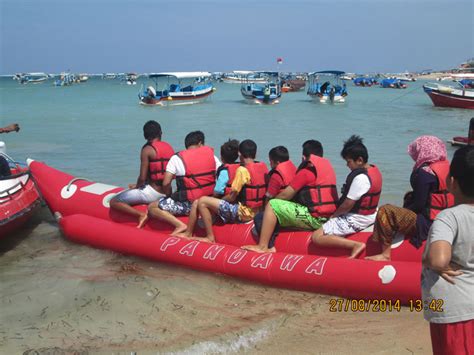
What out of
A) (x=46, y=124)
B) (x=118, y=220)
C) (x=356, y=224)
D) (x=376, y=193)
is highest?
(x=376, y=193)

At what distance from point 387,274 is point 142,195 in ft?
7.85

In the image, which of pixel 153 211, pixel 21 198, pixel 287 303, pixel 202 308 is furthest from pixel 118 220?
pixel 287 303

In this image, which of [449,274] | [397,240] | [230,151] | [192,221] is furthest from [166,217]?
[449,274]

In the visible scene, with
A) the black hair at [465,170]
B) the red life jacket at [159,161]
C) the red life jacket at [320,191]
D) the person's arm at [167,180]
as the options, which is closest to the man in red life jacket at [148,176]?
the red life jacket at [159,161]

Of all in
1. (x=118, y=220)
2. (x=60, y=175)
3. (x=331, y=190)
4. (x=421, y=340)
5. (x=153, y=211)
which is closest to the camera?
(x=421, y=340)

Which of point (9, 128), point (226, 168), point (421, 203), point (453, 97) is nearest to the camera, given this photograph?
point (421, 203)

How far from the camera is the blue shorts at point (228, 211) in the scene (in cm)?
409

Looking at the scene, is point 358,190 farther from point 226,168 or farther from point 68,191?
point 68,191

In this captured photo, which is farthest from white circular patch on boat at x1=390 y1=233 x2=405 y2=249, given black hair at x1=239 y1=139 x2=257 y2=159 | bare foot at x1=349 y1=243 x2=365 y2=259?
black hair at x1=239 y1=139 x2=257 y2=159

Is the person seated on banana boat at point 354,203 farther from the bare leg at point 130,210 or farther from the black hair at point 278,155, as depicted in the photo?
the bare leg at point 130,210

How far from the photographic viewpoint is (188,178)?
4234 millimetres

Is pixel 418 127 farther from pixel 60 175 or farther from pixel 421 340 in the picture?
pixel 421 340

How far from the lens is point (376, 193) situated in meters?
3.59

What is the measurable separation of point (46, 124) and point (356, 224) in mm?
16943
